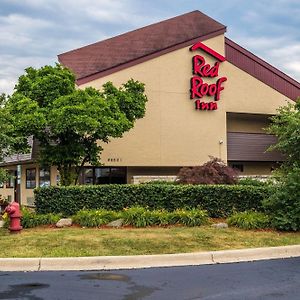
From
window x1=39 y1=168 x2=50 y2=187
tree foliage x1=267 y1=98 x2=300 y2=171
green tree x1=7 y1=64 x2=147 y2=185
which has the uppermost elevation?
green tree x1=7 y1=64 x2=147 y2=185

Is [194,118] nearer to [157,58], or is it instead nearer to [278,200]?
[157,58]

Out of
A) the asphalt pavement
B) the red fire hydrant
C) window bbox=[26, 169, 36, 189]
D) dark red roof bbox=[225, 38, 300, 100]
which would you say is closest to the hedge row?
the red fire hydrant

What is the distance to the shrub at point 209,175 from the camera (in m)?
17.9

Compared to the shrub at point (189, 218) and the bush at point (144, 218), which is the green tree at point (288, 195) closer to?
the shrub at point (189, 218)

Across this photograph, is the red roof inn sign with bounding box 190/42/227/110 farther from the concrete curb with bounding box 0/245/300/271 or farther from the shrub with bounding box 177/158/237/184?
the concrete curb with bounding box 0/245/300/271

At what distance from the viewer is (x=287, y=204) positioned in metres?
12.8

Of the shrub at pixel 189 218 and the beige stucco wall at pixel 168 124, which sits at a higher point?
the beige stucco wall at pixel 168 124

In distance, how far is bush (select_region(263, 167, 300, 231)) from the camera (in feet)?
41.0

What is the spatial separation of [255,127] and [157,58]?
933 cm

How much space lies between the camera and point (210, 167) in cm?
1875

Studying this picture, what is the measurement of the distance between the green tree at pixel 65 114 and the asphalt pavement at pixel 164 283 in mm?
9767

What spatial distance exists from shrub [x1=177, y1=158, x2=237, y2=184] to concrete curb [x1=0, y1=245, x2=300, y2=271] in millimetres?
8020

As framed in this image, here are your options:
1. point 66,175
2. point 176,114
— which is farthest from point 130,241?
point 176,114

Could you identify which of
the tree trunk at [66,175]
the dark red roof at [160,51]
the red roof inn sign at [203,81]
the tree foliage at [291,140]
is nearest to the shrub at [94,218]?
the tree foliage at [291,140]
